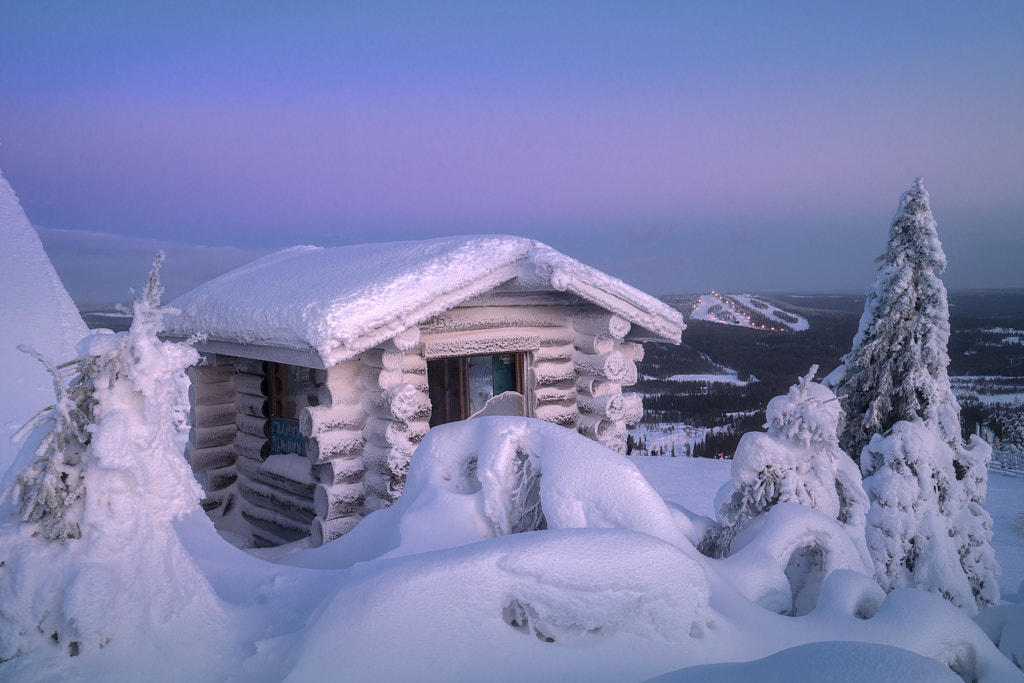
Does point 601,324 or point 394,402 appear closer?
point 394,402

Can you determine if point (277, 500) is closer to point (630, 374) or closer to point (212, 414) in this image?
point (212, 414)

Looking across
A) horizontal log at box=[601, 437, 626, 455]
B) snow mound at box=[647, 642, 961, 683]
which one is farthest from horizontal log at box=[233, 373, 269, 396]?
snow mound at box=[647, 642, 961, 683]

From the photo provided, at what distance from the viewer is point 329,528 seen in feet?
21.6

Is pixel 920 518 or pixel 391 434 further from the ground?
pixel 391 434

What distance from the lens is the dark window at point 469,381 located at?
28.2ft

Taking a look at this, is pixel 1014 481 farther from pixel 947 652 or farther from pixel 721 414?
pixel 947 652

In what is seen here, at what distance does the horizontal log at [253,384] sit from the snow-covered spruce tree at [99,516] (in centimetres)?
553

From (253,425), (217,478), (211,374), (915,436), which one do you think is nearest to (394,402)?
(253,425)

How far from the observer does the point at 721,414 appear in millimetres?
21812

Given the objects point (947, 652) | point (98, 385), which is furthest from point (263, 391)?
point (947, 652)

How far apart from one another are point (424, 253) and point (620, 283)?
2366 mm

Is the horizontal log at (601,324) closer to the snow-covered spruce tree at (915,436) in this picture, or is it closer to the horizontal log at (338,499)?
the snow-covered spruce tree at (915,436)

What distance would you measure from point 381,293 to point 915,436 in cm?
675

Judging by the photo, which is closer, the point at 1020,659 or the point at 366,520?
the point at 1020,659
